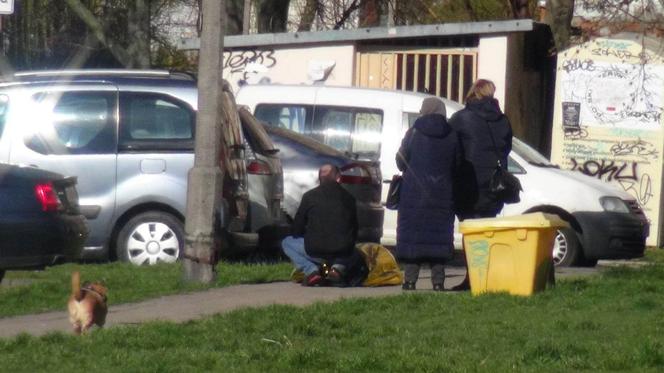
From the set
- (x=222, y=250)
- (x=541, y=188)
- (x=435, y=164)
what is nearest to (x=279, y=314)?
(x=435, y=164)

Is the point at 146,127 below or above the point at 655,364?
above

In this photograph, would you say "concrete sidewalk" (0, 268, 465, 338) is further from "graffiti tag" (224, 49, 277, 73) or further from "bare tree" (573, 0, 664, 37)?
"graffiti tag" (224, 49, 277, 73)

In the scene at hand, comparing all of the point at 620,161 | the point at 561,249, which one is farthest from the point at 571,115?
the point at 561,249

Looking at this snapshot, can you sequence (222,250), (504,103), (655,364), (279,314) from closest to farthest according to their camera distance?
1. (655,364)
2. (279,314)
3. (222,250)
4. (504,103)

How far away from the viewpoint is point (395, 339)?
8.15 meters

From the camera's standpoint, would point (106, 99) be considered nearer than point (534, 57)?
Yes

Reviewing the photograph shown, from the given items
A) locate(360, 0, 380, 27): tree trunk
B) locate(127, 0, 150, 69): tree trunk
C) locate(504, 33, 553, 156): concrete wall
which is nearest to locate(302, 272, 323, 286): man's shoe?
locate(504, 33, 553, 156): concrete wall

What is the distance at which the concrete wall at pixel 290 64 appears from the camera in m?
20.0

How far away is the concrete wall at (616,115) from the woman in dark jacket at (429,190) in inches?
348

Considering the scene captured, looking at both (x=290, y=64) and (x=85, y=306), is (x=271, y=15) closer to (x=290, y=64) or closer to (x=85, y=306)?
(x=290, y=64)

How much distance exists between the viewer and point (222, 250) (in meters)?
13.2

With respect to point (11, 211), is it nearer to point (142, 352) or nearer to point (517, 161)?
point (142, 352)

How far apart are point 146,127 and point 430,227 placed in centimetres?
365

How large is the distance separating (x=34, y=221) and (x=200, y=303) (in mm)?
1609
